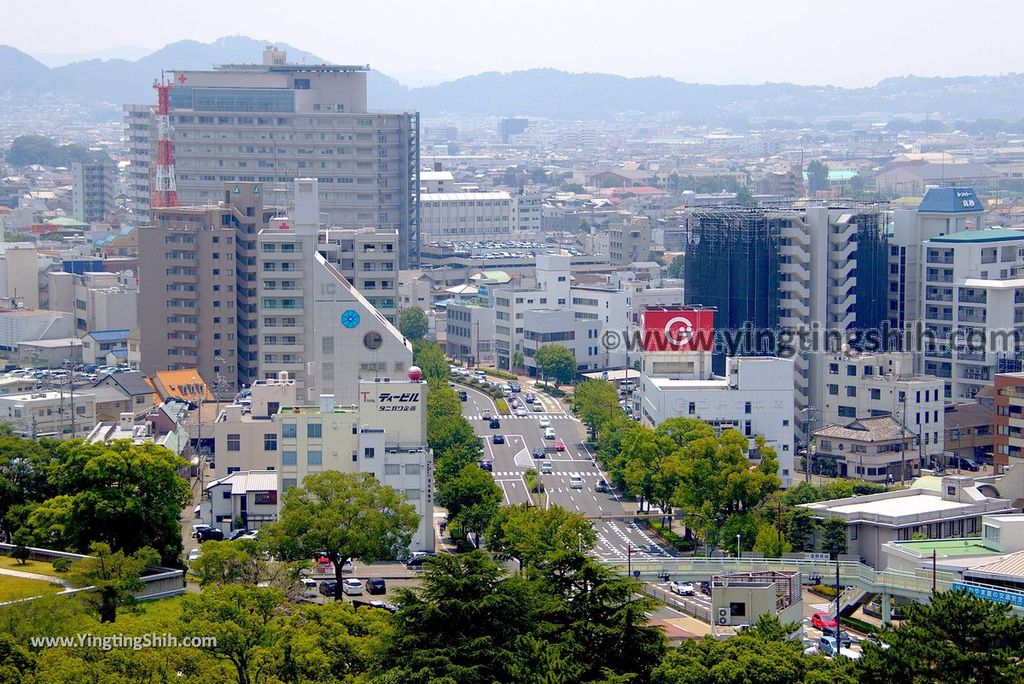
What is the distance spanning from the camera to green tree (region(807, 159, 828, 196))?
108 metres

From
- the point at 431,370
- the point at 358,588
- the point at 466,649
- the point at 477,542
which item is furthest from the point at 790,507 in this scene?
the point at 431,370

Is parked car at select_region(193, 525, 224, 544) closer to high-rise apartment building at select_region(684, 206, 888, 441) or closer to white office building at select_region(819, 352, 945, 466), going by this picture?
white office building at select_region(819, 352, 945, 466)

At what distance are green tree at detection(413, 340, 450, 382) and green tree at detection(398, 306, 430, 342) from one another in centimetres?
410

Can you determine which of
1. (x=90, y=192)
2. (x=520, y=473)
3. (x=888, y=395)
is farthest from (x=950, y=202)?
(x=90, y=192)

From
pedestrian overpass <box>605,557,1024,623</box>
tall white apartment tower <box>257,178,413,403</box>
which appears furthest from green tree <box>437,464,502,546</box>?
tall white apartment tower <box>257,178,413,403</box>

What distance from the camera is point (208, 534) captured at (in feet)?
94.3

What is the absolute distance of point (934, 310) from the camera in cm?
4019

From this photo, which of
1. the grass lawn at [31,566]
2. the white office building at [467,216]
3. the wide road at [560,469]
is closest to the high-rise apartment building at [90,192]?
the white office building at [467,216]

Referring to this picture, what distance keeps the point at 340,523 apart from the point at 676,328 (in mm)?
13117

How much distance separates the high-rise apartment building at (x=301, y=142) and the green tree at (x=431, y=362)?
18097mm

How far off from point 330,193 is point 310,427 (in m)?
35.8

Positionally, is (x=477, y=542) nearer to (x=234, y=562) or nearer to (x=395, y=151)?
(x=234, y=562)

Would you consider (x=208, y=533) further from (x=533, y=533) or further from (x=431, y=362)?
(x=431, y=362)

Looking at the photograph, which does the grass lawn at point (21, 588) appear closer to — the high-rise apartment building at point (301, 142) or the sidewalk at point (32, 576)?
the sidewalk at point (32, 576)
